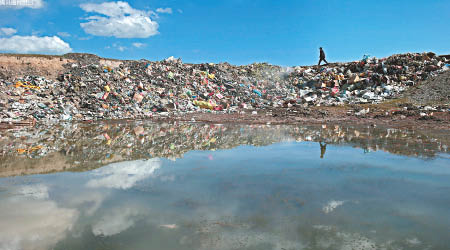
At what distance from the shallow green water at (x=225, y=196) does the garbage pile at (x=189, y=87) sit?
20.3 feet

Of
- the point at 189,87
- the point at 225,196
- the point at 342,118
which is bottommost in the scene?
the point at 225,196

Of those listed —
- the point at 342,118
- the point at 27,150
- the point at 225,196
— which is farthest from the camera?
the point at 342,118

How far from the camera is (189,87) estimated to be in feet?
50.0

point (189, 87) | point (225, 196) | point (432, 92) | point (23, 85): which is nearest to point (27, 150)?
point (225, 196)

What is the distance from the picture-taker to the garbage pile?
11688mm

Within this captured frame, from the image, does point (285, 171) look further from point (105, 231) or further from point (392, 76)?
point (392, 76)

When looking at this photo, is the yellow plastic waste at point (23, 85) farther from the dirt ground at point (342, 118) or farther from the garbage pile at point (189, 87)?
the dirt ground at point (342, 118)

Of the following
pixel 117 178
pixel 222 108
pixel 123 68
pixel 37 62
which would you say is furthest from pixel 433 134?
pixel 37 62

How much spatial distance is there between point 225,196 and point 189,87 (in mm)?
12623

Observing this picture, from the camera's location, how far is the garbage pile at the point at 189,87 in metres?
11.7

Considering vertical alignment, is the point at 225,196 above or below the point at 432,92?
below

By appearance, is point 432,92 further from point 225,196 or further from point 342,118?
point 225,196

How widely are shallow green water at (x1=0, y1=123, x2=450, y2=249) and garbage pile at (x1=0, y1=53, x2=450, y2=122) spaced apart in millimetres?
6190

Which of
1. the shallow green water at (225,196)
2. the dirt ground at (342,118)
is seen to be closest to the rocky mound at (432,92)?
the dirt ground at (342,118)
